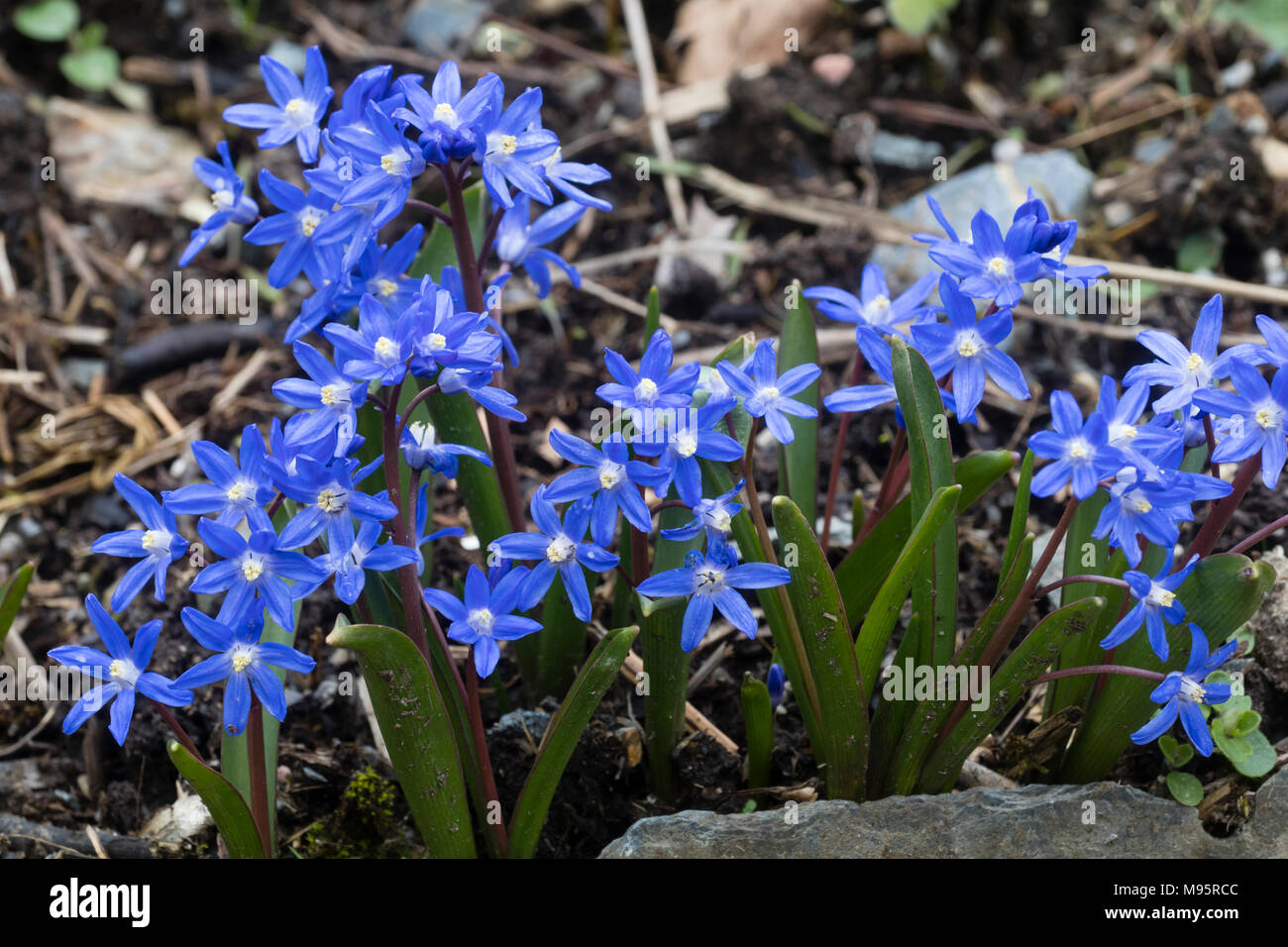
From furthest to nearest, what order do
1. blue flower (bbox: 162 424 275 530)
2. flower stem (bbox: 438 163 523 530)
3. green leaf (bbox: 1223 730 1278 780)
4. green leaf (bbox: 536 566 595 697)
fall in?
green leaf (bbox: 536 566 595 697)
green leaf (bbox: 1223 730 1278 780)
flower stem (bbox: 438 163 523 530)
blue flower (bbox: 162 424 275 530)

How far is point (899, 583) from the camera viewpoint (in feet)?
8.00

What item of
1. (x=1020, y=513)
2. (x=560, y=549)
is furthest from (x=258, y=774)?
(x=1020, y=513)

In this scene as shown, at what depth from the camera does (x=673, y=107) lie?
523 centimetres

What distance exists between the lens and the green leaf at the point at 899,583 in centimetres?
233

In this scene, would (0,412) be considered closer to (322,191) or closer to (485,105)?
(322,191)

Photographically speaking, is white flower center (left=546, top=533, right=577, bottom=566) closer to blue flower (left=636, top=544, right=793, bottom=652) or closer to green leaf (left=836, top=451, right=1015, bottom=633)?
blue flower (left=636, top=544, right=793, bottom=652)

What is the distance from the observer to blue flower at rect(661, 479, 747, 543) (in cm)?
226

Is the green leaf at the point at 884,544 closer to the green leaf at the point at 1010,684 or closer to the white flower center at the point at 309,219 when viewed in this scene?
the green leaf at the point at 1010,684

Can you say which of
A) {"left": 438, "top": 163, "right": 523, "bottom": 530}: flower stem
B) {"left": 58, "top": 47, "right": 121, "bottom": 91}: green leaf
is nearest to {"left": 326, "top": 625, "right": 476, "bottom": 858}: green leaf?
{"left": 438, "top": 163, "right": 523, "bottom": 530}: flower stem

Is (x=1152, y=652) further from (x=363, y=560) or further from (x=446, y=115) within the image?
(x=446, y=115)

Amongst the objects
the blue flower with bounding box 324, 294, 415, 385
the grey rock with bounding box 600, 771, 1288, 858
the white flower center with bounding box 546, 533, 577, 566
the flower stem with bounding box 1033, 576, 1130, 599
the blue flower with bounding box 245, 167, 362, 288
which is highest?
the blue flower with bounding box 245, 167, 362, 288

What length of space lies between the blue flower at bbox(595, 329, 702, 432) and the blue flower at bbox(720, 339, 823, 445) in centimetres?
18

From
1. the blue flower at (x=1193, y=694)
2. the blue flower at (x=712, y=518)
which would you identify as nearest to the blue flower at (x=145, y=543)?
the blue flower at (x=712, y=518)

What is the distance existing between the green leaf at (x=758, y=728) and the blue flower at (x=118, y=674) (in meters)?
1.19
